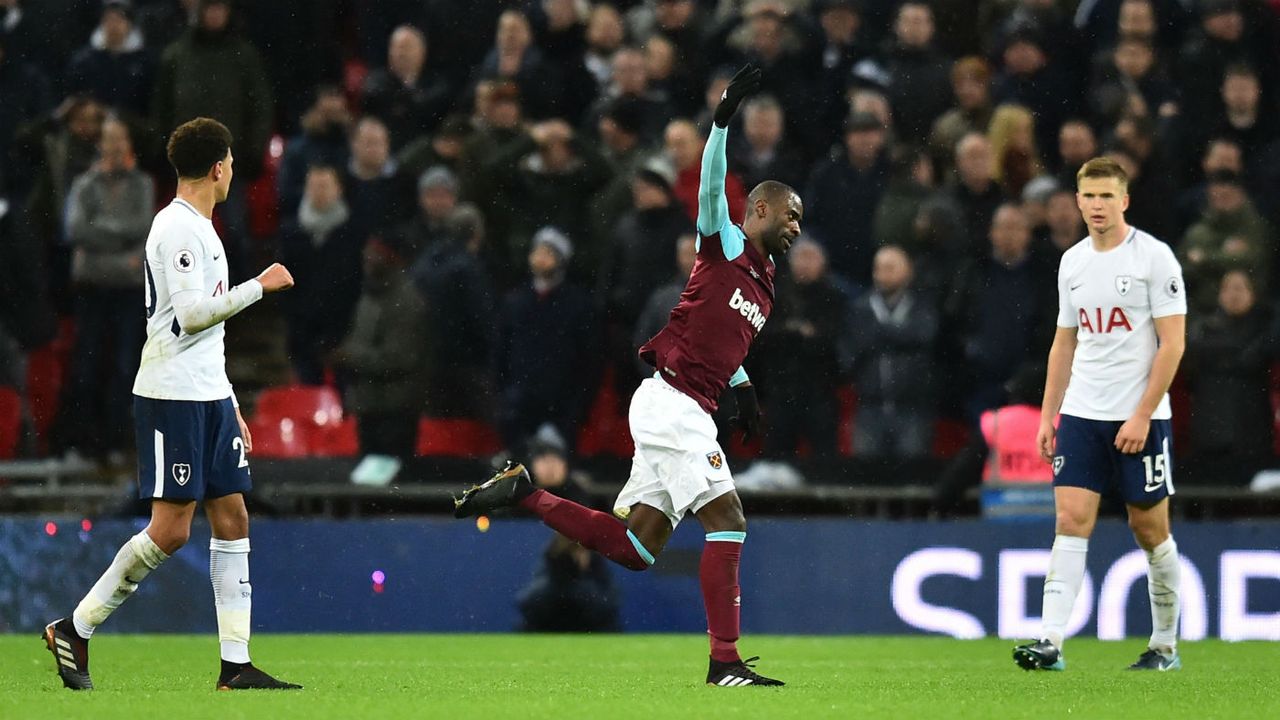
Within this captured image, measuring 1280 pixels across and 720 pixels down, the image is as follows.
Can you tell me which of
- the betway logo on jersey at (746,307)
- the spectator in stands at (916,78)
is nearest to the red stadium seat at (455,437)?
the spectator in stands at (916,78)

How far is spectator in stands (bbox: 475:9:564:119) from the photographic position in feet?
48.3

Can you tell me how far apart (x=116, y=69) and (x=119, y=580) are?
803 centimetres

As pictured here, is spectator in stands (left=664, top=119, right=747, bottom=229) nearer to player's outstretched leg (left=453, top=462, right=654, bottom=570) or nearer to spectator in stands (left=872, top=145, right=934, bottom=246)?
spectator in stands (left=872, top=145, right=934, bottom=246)

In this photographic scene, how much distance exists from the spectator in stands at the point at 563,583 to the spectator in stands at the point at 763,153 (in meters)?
2.59

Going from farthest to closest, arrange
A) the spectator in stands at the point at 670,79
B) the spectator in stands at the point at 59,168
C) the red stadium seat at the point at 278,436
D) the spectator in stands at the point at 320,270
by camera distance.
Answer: the spectator in stands at the point at 670,79
the spectator in stands at the point at 59,168
the spectator in stands at the point at 320,270
the red stadium seat at the point at 278,436

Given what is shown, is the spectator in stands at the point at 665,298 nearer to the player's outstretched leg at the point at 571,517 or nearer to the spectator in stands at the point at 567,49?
the spectator in stands at the point at 567,49

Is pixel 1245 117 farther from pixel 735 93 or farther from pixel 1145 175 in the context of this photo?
pixel 735 93

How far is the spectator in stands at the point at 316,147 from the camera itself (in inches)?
571

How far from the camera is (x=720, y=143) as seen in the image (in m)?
7.32

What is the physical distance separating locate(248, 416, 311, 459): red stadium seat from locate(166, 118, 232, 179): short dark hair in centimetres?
605

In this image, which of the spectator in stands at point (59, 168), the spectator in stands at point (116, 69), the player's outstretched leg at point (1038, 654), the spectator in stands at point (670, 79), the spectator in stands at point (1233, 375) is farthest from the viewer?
the spectator in stands at point (116, 69)

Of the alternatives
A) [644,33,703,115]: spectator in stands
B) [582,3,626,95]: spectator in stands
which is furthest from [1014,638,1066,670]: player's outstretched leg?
[582,3,626,95]: spectator in stands

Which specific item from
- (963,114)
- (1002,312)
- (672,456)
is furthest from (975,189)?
(672,456)

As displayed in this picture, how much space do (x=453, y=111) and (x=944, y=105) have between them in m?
3.71
